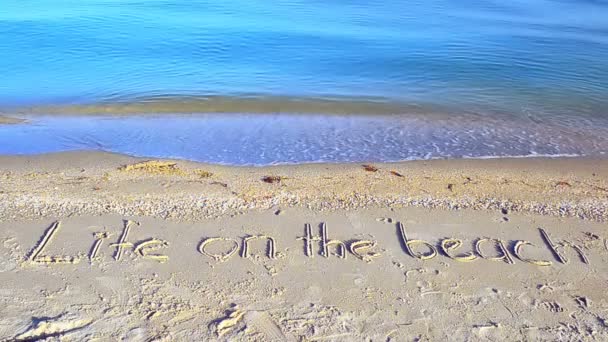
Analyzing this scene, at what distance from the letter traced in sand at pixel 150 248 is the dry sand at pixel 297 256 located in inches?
0.7

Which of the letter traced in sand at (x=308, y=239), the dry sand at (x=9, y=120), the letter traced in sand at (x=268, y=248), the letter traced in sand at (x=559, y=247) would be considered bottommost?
the dry sand at (x=9, y=120)

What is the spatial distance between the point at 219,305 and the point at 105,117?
6.15m

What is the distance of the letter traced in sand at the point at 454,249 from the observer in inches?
180

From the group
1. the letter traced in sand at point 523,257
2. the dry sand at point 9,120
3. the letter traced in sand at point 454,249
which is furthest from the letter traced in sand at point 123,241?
the dry sand at point 9,120

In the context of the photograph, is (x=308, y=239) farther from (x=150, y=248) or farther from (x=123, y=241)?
(x=123, y=241)

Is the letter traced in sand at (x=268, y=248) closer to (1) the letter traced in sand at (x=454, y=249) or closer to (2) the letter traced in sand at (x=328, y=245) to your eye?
(2) the letter traced in sand at (x=328, y=245)

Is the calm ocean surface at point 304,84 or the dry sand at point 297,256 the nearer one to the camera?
the dry sand at point 297,256

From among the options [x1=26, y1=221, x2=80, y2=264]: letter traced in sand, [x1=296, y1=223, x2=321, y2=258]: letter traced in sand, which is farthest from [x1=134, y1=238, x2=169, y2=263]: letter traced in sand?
[x1=296, y1=223, x2=321, y2=258]: letter traced in sand

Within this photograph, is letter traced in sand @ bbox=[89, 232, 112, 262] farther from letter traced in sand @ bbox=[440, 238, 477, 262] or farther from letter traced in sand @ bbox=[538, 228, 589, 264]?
letter traced in sand @ bbox=[538, 228, 589, 264]

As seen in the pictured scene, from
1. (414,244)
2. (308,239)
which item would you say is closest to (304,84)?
(308,239)

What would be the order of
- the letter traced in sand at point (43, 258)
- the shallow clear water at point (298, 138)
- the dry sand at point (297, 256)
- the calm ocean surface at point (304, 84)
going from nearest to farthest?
1. the dry sand at point (297, 256)
2. the letter traced in sand at point (43, 258)
3. the shallow clear water at point (298, 138)
4. the calm ocean surface at point (304, 84)

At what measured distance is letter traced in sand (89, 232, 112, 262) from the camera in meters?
4.45

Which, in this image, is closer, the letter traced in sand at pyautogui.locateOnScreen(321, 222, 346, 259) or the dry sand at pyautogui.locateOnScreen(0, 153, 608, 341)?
the dry sand at pyautogui.locateOnScreen(0, 153, 608, 341)

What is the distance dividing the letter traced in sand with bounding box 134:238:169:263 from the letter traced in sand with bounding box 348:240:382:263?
162 cm
